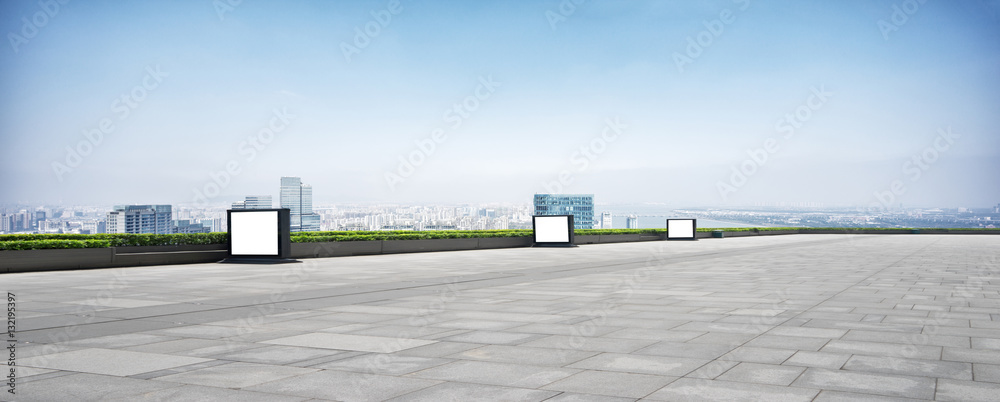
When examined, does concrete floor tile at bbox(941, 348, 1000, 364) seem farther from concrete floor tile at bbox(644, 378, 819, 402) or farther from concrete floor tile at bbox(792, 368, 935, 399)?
concrete floor tile at bbox(644, 378, 819, 402)

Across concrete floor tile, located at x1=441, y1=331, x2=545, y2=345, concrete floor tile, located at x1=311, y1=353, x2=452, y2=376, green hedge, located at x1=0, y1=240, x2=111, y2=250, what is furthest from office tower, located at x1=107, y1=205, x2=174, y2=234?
concrete floor tile, located at x1=311, y1=353, x2=452, y2=376

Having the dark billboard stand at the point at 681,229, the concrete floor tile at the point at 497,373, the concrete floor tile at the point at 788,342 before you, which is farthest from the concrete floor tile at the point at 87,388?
the dark billboard stand at the point at 681,229

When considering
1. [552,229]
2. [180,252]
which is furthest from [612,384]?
[552,229]

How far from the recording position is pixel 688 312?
9492mm

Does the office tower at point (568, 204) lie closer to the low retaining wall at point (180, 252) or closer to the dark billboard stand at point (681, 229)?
the dark billboard stand at point (681, 229)

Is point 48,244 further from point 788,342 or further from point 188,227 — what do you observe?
point 788,342

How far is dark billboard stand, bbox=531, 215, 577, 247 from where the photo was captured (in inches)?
1214

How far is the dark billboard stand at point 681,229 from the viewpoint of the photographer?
1655 inches

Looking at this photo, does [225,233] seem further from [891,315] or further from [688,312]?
[891,315]

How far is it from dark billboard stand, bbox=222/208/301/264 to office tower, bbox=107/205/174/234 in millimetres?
2866

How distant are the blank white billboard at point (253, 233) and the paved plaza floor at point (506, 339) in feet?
18.4

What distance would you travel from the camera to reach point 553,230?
102 ft

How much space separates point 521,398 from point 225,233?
19.0m

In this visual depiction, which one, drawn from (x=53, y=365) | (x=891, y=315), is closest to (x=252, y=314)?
(x=53, y=365)
